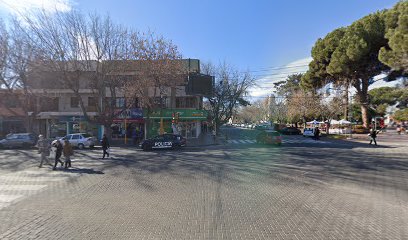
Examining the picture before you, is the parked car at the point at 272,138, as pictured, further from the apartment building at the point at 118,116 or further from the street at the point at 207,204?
the street at the point at 207,204

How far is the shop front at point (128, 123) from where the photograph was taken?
105 ft

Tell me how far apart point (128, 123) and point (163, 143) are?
12.8 meters

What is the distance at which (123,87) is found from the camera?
86.5ft

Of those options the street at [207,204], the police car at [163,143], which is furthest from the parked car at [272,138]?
the street at [207,204]

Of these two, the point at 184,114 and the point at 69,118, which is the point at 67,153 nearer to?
the point at 184,114

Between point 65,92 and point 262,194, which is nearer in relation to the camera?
point 262,194

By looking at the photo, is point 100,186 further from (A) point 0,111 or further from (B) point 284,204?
(A) point 0,111

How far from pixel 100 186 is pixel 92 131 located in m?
27.2

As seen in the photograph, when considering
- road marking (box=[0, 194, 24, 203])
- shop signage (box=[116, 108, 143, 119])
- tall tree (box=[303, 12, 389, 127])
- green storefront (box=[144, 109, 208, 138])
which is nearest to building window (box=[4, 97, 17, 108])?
shop signage (box=[116, 108, 143, 119])

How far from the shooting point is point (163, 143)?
2206 cm

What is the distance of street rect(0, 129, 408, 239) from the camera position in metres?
5.03

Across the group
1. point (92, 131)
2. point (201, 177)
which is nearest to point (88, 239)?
point (201, 177)

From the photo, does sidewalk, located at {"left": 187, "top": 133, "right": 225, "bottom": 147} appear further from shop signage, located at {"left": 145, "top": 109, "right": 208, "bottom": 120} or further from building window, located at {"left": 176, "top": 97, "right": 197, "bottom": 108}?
building window, located at {"left": 176, "top": 97, "right": 197, "bottom": 108}

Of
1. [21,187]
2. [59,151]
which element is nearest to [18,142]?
[59,151]
